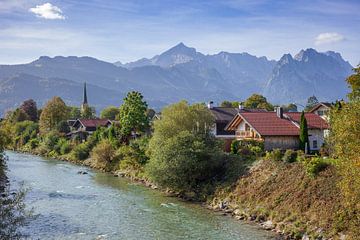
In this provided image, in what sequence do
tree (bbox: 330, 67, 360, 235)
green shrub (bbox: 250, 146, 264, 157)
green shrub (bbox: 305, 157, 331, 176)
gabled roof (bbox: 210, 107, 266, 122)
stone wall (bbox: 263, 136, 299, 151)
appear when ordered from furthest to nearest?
gabled roof (bbox: 210, 107, 266, 122) < stone wall (bbox: 263, 136, 299, 151) < green shrub (bbox: 250, 146, 264, 157) < green shrub (bbox: 305, 157, 331, 176) < tree (bbox: 330, 67, 360, 235)

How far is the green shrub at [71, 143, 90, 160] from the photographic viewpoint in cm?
8588

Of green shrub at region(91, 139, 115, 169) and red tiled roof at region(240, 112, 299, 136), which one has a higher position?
red tiled roof at region(240, 112, 299, 136)

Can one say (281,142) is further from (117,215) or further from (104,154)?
(104,154)

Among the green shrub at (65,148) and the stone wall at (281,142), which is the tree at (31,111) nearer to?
the green shrub at (65,148)

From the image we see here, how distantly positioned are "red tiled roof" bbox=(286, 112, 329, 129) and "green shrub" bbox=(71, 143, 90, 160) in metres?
42.7

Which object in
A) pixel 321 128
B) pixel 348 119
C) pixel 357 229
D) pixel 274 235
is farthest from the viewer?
pixel 321 128

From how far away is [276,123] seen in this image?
5534 cm

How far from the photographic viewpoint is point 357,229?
26.8 m

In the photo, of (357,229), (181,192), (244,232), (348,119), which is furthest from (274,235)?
(181,192)

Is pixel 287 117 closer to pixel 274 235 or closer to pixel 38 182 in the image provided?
pixel 274 235

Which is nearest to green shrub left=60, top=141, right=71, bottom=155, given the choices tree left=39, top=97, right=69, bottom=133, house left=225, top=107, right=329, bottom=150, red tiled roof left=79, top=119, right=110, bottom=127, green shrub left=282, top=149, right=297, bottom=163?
red tiled roof left=79, top=119, right=110, bottom=127

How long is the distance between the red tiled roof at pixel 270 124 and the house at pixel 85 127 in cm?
5342

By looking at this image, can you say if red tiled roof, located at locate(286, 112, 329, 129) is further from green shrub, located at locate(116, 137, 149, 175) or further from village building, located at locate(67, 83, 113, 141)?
village building, located at locate(67, 83, 113, 141)

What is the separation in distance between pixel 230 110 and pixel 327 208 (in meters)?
42.1
